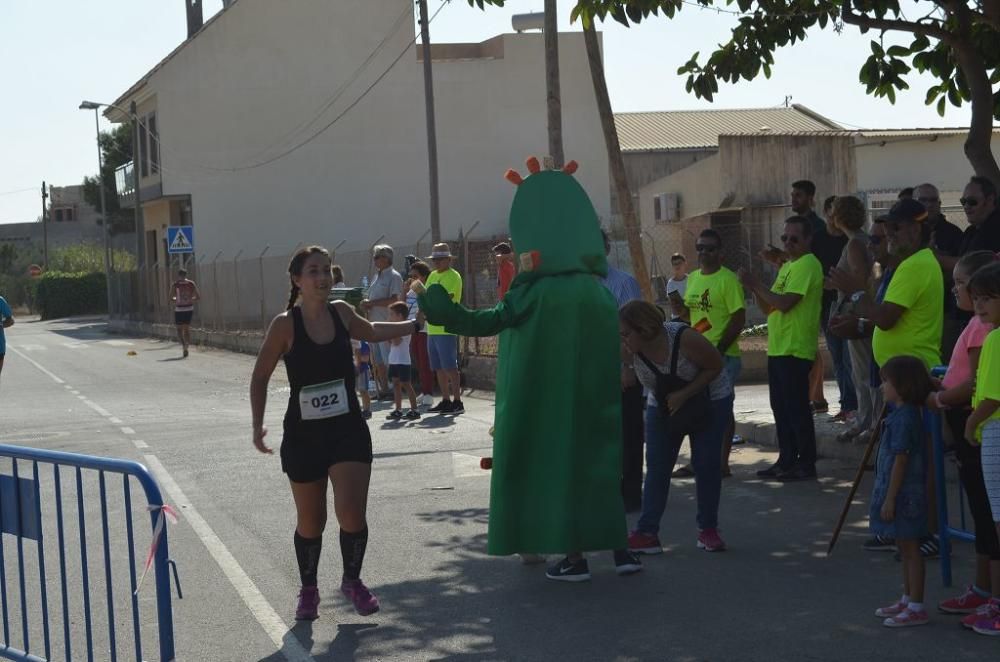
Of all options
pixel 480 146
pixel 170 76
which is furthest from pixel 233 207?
pixel 480 146

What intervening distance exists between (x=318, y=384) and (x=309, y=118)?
126 feet

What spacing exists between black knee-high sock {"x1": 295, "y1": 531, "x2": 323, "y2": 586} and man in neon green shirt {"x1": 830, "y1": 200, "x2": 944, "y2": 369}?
11.0 feet

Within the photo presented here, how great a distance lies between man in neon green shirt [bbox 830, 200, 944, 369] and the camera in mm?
8086

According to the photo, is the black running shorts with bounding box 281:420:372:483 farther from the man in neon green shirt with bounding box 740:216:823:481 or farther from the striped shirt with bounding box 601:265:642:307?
the man in neon green shirt with bounding box 740:216:823:481

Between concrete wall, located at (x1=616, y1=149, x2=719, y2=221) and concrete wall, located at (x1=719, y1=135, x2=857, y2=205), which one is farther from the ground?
concrete wall, located at (x1=616, y1=149, x2=719, y2=221)

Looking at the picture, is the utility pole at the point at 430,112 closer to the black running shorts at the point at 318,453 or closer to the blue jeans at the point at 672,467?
the blue jeans at the point at 672,467

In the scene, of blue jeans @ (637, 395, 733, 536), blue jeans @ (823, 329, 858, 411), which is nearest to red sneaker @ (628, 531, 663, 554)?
blue jeans @ (637, 395, 733, 536)

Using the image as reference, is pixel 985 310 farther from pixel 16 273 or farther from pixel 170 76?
pixel 16 273

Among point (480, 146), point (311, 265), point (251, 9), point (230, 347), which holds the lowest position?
point (230, 347)

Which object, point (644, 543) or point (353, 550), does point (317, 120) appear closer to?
point (644, 543)

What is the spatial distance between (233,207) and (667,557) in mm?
37838

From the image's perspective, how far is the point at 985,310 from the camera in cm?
588

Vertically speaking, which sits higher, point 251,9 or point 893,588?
point 251,9

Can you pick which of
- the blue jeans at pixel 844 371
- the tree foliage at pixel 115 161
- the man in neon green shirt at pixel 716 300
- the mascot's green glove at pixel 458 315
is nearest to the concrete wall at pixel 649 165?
the tree foliage at pixel 115 161
